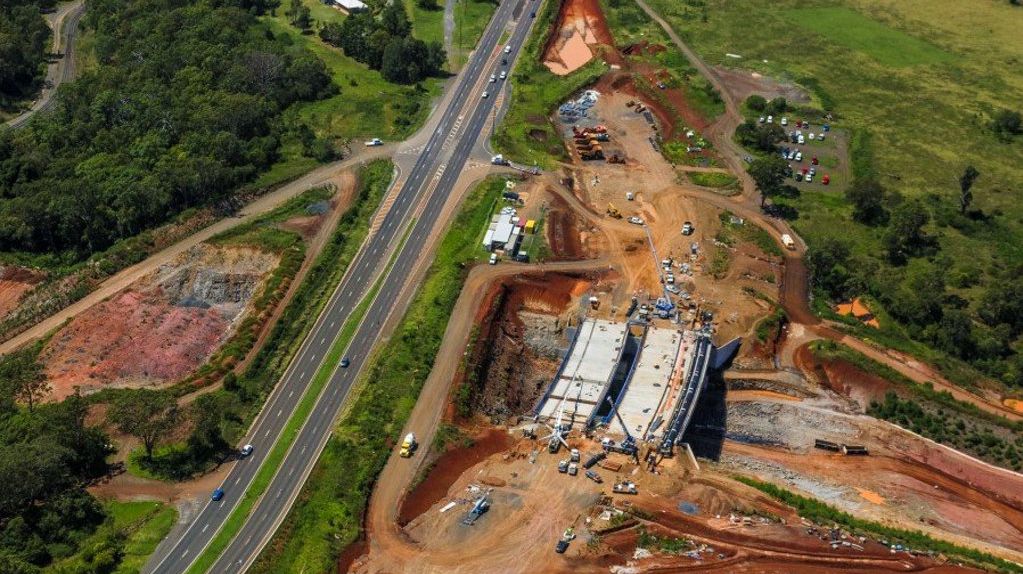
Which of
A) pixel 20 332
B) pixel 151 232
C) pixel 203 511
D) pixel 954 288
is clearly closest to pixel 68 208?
pixel 151 232

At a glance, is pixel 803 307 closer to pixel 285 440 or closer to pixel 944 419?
pixel 944 419

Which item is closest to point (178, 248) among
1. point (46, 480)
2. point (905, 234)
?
point (46, 480)

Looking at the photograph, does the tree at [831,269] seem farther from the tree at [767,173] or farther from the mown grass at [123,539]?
the mown grass at [123,539]

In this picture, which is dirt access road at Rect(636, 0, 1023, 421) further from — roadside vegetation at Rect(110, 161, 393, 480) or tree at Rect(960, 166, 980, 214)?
roadside vegetation at Rect(110, 161, 393, 480)

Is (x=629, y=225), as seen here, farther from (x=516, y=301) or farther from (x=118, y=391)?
(x=118, y=391)

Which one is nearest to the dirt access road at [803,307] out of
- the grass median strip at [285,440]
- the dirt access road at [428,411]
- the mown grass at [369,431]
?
A: the dirt access road at [428,411]
